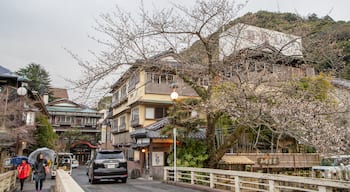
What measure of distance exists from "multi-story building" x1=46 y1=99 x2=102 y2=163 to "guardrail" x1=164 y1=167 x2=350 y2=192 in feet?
122

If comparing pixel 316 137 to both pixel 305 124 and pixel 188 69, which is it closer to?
pixel 305 124

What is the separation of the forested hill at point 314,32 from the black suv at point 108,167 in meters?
8.97

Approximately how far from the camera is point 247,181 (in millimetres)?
10523

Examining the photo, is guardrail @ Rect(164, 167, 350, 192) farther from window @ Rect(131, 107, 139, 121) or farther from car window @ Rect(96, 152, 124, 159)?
window @ Rect(131, 107, 139, 121)

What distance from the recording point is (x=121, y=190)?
12.3 metres

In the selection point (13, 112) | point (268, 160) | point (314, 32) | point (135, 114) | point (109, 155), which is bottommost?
point (268, 160)

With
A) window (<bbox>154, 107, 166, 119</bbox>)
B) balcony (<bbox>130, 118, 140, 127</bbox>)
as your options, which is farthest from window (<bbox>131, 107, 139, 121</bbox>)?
window (<bbox>154, 107, 166, 119</bbox>)

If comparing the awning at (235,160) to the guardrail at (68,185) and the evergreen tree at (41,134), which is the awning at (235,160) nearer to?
the guardrail at (68,185)

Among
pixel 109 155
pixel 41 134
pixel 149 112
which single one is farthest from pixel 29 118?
pixel 109 155

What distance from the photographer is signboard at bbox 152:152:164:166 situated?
1959 centimetres

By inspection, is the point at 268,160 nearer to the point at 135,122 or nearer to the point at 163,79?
the point at 163,79

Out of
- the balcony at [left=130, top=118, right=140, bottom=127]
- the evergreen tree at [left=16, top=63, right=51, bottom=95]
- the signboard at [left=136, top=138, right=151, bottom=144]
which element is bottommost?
the signboard at [left=136, top=138, right=151, bottom=144]

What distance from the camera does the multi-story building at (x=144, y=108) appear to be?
1557cm

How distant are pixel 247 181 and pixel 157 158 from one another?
9.94 m
